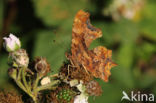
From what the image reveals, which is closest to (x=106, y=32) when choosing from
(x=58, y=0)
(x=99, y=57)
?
(x=58, y=0)

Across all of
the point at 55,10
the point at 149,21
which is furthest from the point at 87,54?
the point at 149,21

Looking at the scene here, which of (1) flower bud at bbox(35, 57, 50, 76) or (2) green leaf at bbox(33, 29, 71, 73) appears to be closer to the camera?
(1) flower bud at bbox(35, 57, 50, 76)

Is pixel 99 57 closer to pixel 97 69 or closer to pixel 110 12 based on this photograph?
pixel 97 69

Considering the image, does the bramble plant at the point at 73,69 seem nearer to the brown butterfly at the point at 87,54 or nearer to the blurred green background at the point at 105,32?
the brown butterfly at the point at 87,54

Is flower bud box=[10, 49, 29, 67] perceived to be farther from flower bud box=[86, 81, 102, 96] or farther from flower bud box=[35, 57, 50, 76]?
flower bud box=[86, 81, 102, 96]

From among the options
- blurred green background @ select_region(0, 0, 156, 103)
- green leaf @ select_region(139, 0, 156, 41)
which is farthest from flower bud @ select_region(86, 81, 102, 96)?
green leaf @ select_region(139, 0, 156, 41)

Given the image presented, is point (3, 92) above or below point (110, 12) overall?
below

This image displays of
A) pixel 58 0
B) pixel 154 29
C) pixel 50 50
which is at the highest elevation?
pixel 58 0

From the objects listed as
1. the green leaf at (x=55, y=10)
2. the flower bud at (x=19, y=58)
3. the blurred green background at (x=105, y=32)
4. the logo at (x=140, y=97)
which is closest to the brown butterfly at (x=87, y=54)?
the flower bud at (x=19, y=58)
